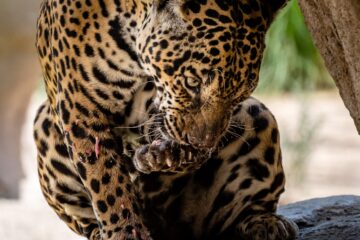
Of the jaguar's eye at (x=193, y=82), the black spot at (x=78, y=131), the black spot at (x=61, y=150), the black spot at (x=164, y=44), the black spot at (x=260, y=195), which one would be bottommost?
the black spot at (x=260, y=195)

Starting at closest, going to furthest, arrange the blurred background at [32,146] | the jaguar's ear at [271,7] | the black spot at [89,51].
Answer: the jaguar's ear at [271,7] < the black spot at [89,51] < the blurred background at [32,146]

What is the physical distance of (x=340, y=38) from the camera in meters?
4.95

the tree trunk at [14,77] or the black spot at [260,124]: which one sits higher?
the black spot at [260,124]

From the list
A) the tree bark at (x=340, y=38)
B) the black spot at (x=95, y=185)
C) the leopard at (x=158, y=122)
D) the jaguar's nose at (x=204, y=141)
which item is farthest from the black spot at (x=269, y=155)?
the black spot at (x=95, y=185)

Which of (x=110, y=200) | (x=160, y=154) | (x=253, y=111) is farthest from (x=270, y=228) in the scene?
(x=110, y=200)

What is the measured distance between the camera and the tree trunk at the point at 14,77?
12.4 meters

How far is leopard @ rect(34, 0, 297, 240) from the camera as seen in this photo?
489cm

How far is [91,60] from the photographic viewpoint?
5234 mm

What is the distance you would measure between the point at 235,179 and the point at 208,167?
0.59 ft

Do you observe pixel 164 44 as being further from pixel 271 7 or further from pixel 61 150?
pixel 61 150

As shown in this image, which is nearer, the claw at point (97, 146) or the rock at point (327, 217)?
the claw at point (97, 146)

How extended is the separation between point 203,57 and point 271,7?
514 millimetres

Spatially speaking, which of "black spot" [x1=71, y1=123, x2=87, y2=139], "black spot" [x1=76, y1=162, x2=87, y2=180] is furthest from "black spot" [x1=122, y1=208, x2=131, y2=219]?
"black spot" [x1=71, y1=123, x2=87, y2=139]

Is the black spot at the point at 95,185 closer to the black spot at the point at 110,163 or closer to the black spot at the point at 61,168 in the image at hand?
the black spot at the point at 110,163
